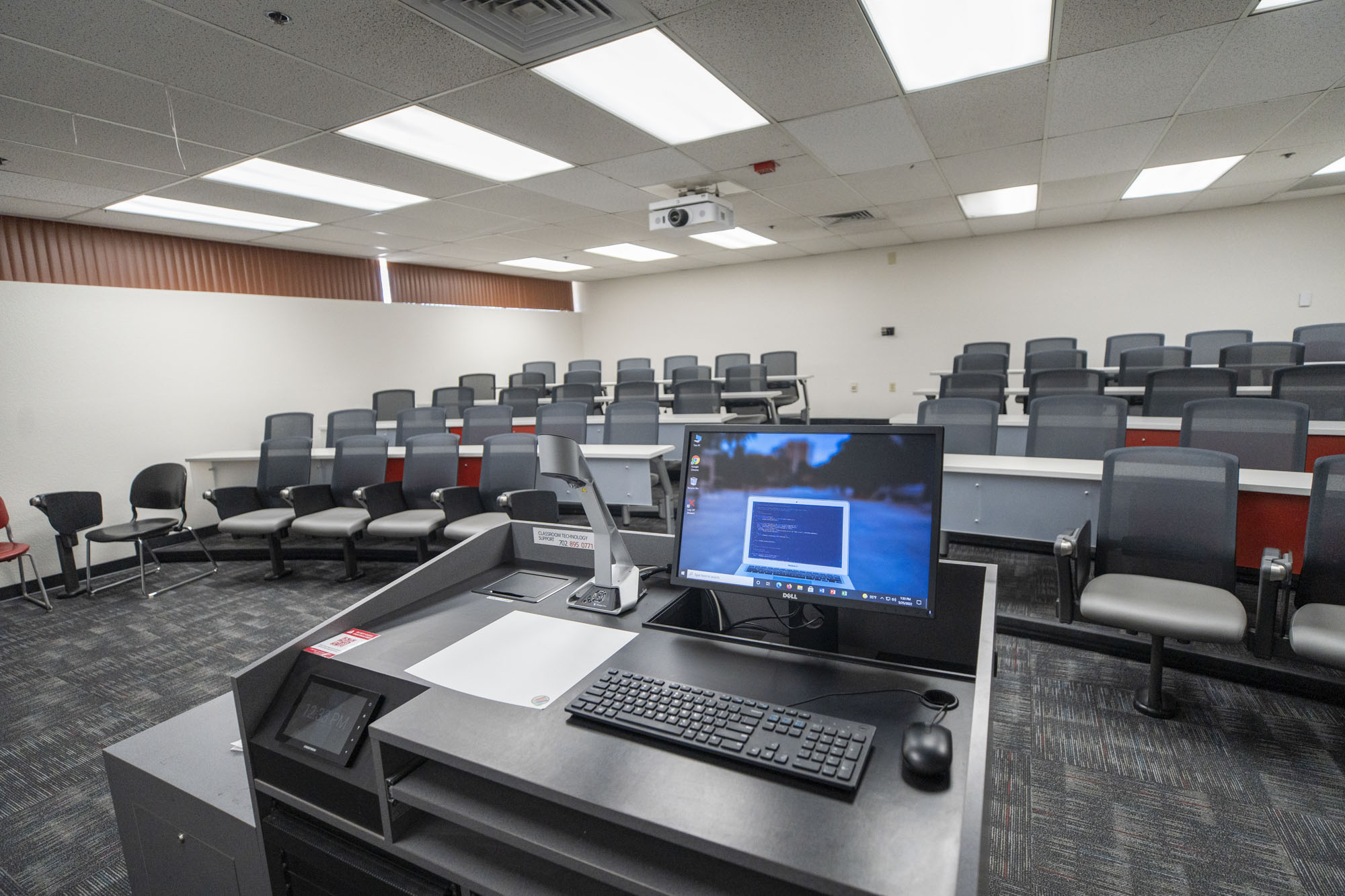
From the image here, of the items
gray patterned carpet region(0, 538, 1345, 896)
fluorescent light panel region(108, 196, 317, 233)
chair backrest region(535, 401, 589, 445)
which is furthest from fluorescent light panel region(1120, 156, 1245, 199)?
fluorescent light panel region(108, 196, 317, 233)

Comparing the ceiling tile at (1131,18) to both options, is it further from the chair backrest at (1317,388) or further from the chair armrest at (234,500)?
the chair armrest at (234,500)

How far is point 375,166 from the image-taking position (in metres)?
3.93

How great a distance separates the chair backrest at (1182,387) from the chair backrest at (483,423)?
4545mm

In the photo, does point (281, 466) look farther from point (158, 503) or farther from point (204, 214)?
point (204, 214)

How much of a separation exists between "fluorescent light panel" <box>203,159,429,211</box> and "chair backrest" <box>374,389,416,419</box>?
213cm

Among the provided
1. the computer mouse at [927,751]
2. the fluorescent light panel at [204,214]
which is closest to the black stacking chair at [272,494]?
the fluorescent light panel at [204,214]

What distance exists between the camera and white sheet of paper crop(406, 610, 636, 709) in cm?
108

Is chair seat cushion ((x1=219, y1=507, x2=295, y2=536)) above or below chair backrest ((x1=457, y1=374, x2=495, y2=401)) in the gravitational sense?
below

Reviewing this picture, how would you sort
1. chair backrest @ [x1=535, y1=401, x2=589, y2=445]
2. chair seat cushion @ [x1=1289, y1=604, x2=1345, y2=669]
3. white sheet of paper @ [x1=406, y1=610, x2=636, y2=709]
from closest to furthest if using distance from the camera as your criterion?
white sheet of paper @ [x1=406, y1=610, x2=636, y2=709]
chair seat cushion @ [x1=1289, y1=604, x2=1345, y2=669]
chair backrest @ [x1=535, y1=401, x2=589, y2=445]

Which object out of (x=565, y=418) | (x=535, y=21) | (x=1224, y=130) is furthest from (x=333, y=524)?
(x=1224, y=130)

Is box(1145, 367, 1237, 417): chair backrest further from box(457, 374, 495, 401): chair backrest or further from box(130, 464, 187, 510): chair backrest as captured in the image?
box(130, 464, 187, 510): chair backrest

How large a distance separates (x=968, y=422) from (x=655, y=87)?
251cm

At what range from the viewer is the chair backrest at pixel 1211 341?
20.5 ft

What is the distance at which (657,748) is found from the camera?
0.91m
